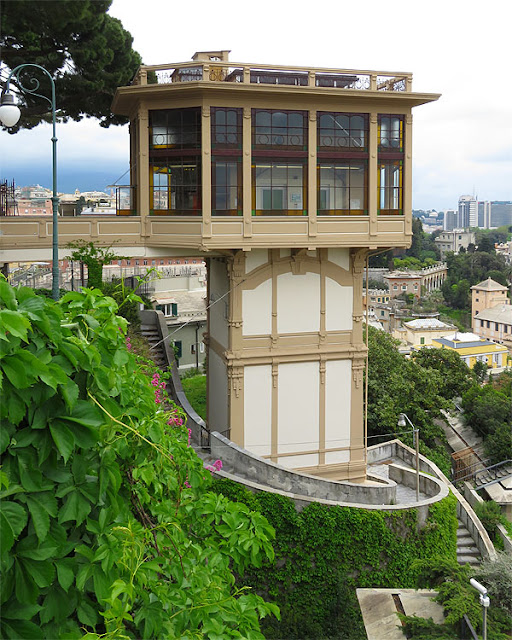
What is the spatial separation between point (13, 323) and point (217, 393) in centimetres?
1745

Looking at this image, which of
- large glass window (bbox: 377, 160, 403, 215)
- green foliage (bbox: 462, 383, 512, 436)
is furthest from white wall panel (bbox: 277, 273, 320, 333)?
green foliage (bbox: 462, 383, 512, 436)

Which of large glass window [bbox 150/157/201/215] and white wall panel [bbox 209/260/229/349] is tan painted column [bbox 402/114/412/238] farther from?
large glass window [bbox 150/157/201/215]

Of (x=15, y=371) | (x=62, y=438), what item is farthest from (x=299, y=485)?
(x=15, y=371)

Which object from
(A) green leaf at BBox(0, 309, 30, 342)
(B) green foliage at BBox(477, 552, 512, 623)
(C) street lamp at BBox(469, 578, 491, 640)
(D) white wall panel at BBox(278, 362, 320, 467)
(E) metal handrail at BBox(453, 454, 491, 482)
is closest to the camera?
(A) green leaf at BBox(0, 309, 30, 342)

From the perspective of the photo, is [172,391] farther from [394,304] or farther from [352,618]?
[394,304]

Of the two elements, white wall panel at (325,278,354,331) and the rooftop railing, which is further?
white wall panel at (325,278,354,331)

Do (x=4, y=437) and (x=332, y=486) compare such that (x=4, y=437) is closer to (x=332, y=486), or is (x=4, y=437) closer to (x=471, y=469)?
(x=332, y=486)

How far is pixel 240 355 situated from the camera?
19156mm

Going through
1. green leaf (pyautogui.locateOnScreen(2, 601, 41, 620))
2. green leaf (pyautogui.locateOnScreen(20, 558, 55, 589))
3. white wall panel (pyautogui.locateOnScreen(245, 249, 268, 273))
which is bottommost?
green leaf (pyautogui.locateOnScreen(2, 601, 41, 620))

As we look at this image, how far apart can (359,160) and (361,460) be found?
29.0 ft

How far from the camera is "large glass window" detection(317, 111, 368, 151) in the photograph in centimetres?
1870

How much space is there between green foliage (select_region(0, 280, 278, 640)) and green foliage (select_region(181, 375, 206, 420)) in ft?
78.7

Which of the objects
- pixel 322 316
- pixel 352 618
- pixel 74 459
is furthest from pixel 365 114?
pixel 74 459

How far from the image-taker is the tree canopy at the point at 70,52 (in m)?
18.4
